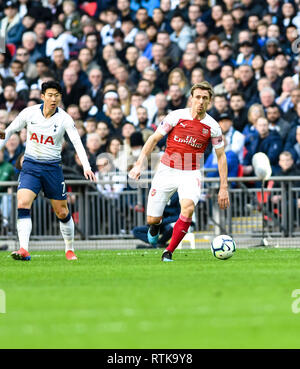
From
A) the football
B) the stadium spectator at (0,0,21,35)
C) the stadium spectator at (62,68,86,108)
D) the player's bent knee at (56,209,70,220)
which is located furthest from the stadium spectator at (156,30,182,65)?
the football

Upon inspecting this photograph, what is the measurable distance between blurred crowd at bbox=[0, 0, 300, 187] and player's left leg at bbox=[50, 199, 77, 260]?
4897mm

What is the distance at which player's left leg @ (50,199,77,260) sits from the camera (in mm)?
14602

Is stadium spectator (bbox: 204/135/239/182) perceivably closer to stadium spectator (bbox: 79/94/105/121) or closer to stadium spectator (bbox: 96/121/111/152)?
stadium spectator (bbox: 96/121/111/152)

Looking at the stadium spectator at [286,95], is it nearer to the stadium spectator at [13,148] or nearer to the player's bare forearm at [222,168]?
the stadium spectator at [13,148]

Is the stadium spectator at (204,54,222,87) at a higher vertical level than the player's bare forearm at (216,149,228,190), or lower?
higher

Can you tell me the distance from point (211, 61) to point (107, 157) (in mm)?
3088

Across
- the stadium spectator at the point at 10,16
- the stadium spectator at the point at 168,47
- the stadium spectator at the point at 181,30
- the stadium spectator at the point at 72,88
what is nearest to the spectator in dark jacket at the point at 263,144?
the stadium spectator at the point at 168,47

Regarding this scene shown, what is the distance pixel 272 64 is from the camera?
20625mm

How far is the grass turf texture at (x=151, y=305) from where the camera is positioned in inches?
243

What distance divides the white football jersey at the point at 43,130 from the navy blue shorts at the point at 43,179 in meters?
0.10

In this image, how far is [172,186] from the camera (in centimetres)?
1410

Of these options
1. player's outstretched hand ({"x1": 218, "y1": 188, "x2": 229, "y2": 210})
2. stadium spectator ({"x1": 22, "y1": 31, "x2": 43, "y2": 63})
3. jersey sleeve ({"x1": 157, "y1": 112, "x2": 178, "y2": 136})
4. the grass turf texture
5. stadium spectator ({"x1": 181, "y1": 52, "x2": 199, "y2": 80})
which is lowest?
the grass turf texture

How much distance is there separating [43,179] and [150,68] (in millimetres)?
8464

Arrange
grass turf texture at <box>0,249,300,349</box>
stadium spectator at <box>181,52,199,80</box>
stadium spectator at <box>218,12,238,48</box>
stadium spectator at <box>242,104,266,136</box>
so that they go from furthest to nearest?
stadium spectator at <box>218,12,238,48</box> < stadium spectator at <box>181,52,199,80</box> < stadium spectator at <box>242,104,266,136</box> < grass turf texture at <box>0,249,300,349</box>
